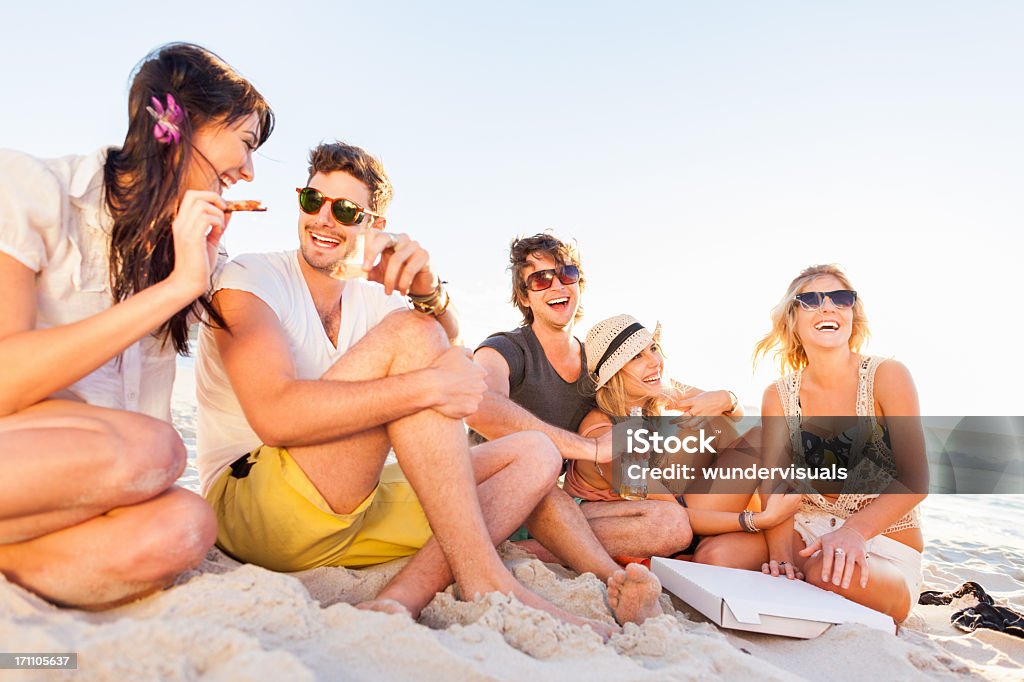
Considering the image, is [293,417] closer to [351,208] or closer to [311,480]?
[311,480]

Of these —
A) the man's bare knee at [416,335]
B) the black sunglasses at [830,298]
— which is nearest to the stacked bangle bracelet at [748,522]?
the black sunglasses at [830,298]

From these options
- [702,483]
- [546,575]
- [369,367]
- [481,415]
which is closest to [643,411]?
[702,483]

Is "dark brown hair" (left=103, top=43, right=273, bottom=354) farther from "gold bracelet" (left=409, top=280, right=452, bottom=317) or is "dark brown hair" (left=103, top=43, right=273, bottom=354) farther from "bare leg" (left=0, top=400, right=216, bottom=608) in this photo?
"gold bracelet" (left=409, top=280, right=452, bottom=317)

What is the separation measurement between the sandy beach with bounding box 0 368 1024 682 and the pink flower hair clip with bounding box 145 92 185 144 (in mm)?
1309

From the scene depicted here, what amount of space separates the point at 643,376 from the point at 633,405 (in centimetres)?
17

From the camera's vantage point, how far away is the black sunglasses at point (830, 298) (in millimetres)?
3854

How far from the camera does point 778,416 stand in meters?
3.88

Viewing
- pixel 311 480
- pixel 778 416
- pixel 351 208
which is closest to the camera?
pixel 311 480

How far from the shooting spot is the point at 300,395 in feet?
7.43

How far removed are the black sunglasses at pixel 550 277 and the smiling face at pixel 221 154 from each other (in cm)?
208

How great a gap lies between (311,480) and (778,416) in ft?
8.56

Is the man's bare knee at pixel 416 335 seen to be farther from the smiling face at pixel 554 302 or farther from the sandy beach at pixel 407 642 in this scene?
the smiling face at pixel 554 302

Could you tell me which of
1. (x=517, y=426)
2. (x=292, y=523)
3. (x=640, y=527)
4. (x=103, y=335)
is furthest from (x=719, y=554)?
(x=103, y=335)

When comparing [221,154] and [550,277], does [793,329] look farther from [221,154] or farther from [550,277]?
[221,154]
